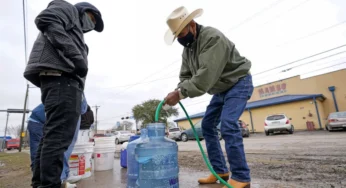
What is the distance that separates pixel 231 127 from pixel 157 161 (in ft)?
2.43

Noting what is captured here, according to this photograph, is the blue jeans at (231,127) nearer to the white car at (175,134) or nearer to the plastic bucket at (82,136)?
the plastic bucket at (82,136)

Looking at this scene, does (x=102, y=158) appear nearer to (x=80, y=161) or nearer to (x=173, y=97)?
(x=80, y=161)

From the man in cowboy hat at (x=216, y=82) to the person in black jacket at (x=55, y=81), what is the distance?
88cm

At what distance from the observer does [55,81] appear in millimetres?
1794

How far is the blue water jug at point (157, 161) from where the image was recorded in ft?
6.02

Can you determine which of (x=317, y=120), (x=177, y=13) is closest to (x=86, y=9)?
(x=177, y=13)

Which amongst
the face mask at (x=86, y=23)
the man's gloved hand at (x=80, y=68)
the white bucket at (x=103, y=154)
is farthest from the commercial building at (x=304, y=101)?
the man's gloved hand at (x=80, y=68)

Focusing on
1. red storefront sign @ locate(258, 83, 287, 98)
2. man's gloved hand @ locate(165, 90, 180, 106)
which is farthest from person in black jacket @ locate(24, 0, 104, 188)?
red storefront sign @ locate(258, 83, 287, 98)

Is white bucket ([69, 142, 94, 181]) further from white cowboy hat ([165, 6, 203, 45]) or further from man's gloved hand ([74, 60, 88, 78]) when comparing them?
white cowboy hat ([165, 6, 203, 45])

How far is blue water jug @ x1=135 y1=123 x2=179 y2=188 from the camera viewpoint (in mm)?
1834

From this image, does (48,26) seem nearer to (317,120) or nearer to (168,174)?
(168,174)

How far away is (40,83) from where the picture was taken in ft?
6.35

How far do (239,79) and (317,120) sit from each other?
21.4 metres

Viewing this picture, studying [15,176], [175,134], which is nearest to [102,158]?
[15,176]
